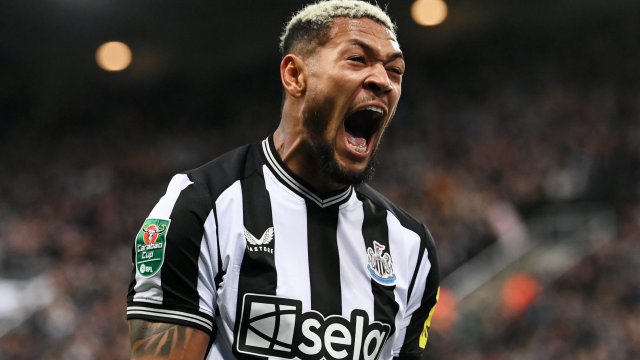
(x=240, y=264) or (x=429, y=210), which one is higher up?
(x=240, y=264)

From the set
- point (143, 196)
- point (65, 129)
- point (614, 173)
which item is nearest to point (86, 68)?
point (65, 129)

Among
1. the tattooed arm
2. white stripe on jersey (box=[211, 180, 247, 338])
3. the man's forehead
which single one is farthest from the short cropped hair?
the tattooed arm

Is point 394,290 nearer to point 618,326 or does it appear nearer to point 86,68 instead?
point 618,326

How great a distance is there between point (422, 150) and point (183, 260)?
12400 millimetres

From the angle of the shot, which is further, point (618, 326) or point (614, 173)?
point (614, 173)

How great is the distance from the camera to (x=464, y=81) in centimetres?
1661

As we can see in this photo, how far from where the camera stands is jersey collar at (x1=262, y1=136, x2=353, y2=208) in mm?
2793

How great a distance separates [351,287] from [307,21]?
771mm

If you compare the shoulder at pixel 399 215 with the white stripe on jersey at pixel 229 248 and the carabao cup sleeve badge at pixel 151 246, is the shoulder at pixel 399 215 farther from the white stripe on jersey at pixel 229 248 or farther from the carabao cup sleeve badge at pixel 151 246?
the carabao cup sleeve badge at pixel 151 246

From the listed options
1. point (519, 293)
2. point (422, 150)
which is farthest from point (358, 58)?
point (422, 150)

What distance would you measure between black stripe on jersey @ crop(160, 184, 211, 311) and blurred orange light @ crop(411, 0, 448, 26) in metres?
12.7

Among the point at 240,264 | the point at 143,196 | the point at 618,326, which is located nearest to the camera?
the point at 240,264

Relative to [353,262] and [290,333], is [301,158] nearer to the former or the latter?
[353,262]

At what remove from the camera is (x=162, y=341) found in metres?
2.41
